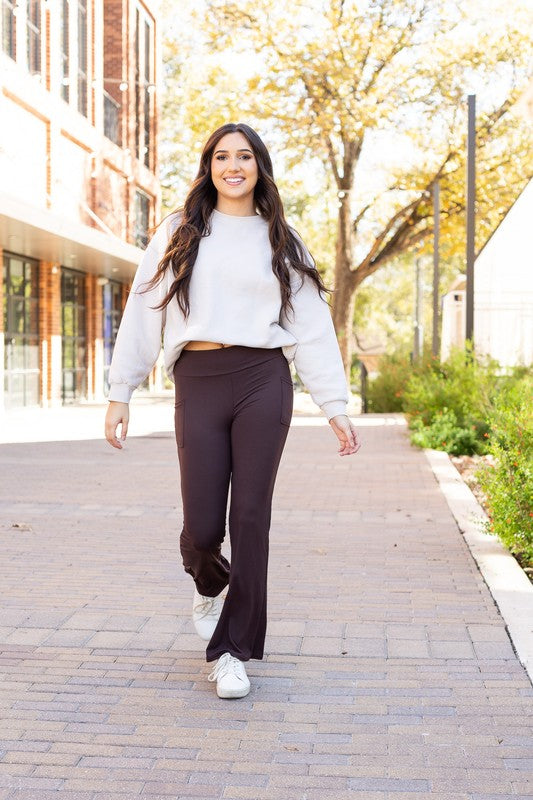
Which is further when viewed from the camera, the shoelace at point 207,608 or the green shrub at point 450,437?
the green shrub at point 450,437

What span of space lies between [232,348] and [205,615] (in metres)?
1.11

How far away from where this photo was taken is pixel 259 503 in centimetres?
410

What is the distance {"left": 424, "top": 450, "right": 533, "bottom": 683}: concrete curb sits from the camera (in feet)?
15.8

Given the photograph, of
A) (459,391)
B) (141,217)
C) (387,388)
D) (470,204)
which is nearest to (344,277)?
(141,217)

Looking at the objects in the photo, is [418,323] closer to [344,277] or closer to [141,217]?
[344,277]

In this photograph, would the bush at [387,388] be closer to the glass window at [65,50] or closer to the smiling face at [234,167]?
the glass window at [65,50]

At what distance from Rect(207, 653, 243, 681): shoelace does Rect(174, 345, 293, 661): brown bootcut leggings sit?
22 millimetres

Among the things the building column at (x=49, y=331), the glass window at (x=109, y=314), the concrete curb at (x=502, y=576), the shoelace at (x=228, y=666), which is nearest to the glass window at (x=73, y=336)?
the building column at (x=49, y=331)

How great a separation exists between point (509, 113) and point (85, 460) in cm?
1952

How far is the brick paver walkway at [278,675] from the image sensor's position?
3350 mm

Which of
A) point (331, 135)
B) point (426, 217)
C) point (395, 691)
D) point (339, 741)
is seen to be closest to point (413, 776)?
point (339, 741)

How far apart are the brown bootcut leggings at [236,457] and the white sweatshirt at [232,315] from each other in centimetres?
8

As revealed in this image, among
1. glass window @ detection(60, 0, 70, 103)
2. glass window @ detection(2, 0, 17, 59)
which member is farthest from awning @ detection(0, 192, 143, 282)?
glass window @ detection(60, 0, 70, 103)

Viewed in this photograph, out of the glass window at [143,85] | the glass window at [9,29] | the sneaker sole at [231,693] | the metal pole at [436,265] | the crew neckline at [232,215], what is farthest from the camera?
the glass window at [143,85]
